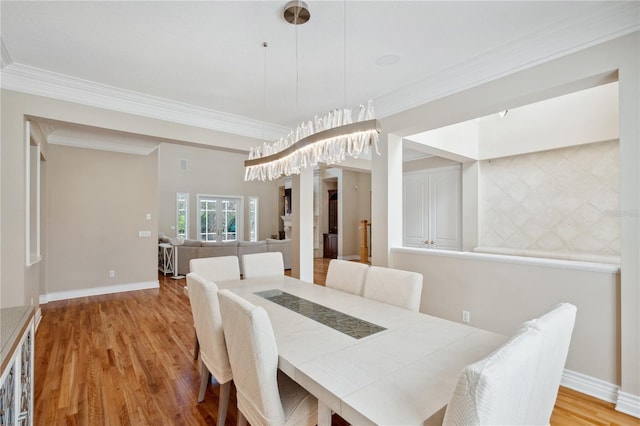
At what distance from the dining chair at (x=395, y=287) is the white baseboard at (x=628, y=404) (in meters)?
1.42

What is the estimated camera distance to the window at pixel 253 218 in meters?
10.9

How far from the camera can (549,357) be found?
44.1 inches

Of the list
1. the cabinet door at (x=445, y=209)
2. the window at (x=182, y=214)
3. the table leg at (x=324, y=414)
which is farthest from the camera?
the window at (x=182, y=214)

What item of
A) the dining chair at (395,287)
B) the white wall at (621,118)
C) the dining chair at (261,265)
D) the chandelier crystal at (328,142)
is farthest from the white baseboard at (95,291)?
the white wall at (621,118)

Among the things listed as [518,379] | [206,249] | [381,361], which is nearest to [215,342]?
[381,361]

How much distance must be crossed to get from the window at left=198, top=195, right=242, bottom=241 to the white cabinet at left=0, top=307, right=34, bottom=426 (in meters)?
8.64

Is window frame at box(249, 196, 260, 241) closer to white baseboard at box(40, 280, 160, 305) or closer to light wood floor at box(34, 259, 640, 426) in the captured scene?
white baseboard at box(40, 280, 160, 305)

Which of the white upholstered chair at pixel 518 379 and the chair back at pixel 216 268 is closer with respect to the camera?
the white upholstered chair at pixel 518 379

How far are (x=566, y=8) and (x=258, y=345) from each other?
2.78 meters

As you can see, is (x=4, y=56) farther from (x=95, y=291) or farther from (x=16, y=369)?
(x=95, y=291)

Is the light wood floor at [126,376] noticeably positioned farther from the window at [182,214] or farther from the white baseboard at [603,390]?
the window at [182,214]

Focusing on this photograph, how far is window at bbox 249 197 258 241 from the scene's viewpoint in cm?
1095

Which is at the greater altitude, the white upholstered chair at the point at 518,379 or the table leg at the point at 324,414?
the white upholstered chair at the point at 518,379

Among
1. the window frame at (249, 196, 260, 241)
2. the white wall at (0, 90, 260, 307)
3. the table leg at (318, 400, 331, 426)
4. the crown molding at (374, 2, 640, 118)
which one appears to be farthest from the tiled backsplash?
the window frame at (249, 196, 260, 241)
